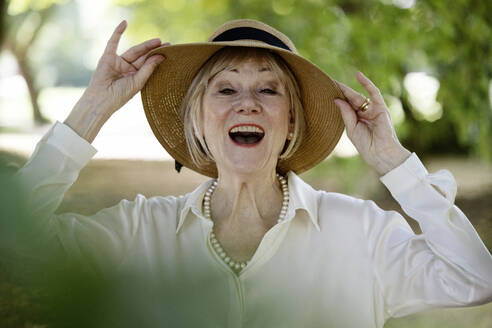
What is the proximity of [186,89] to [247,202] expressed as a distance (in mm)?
574

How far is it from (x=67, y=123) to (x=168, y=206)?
1.73 feet

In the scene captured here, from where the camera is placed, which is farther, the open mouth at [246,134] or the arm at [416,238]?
the open mouth at [246,134]

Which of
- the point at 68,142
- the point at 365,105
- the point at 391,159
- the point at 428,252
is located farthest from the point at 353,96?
the point at 68,142

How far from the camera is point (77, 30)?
28.1 meters

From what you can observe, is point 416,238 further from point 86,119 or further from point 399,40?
point 399,40

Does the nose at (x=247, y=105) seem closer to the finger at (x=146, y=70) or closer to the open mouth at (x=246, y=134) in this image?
the open mouth at (x=246, y=134)

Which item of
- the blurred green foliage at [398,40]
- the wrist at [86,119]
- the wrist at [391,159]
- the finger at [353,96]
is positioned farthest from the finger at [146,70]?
the blurred green foliage at [398,40]

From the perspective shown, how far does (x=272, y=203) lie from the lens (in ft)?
6.65

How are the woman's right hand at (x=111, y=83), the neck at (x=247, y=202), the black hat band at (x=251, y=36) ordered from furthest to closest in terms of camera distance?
1. the neck at (x=247, y=202)
2. the black hat band at (x=251, y=36)
3. the woman's right hand at (x=111, y=83)

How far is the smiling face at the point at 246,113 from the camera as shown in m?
1.90

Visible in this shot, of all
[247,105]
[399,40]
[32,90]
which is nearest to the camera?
[247,105]

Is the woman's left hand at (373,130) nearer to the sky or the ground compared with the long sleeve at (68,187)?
nearer to the sky

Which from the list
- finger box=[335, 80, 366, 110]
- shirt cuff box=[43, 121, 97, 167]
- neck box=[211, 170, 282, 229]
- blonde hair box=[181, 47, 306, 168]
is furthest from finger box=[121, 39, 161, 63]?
finger box=[335, 80, 366, 110]

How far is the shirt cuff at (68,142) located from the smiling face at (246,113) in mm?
510
